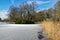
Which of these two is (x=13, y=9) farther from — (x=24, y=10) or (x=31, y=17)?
(x=31, y=17)

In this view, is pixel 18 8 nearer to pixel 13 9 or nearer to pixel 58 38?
pixel 13 9

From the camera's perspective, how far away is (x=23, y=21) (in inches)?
1422

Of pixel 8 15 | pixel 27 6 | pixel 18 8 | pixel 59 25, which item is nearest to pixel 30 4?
pixel 27 6

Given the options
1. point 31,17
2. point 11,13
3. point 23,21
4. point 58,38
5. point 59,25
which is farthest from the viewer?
point 11,13

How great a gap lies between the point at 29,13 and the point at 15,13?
4.76 metres

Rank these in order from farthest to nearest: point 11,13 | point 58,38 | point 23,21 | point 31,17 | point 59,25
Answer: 1. point 11,13
2. point 31,17
3. point 23,21
4. point 59,25
5. point 58,38

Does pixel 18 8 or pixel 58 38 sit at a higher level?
pixel 18 8

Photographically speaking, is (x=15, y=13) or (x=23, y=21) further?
(x=15, y=13)

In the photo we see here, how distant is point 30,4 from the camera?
44312 millimetres

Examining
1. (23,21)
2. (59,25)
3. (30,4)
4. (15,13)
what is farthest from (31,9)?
(59,25)

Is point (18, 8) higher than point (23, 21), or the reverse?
point (18, 8)

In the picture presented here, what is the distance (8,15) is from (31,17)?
29.6 ft

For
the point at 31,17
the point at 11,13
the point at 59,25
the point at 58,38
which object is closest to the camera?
the point at 58,38

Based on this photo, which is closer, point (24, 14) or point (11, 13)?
point (24, 14)
